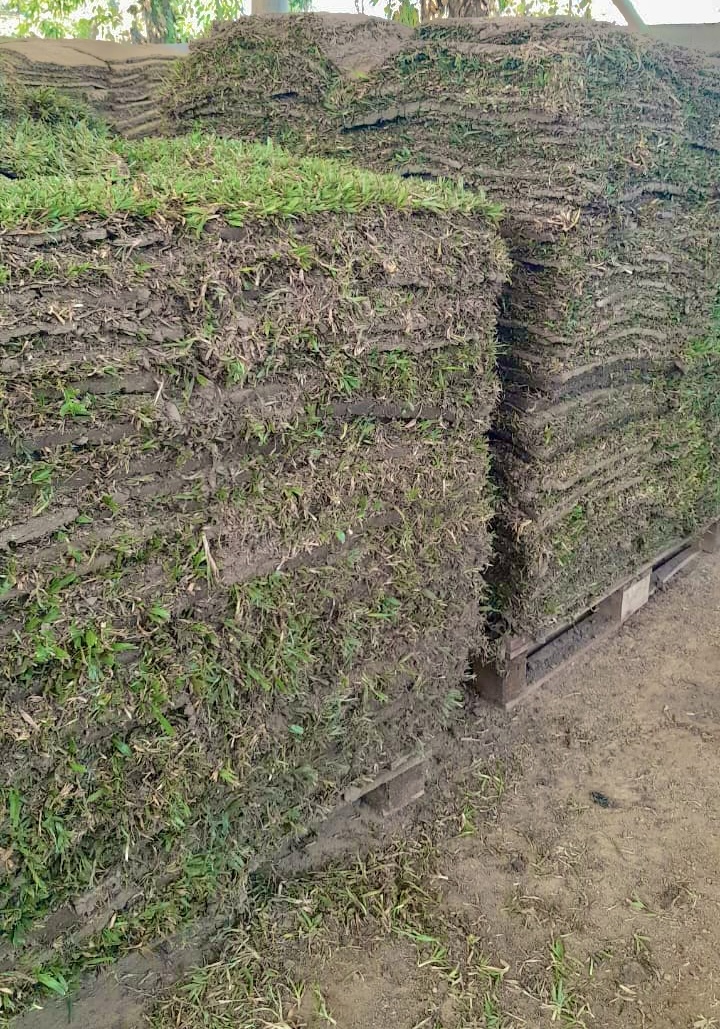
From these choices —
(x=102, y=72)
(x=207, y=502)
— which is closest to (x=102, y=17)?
(x=102, y=72)

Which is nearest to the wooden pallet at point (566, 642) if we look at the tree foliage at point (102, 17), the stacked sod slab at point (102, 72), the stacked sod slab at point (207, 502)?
the stacked sod slab at point (207, 502)

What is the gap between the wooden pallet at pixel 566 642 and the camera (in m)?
3.22

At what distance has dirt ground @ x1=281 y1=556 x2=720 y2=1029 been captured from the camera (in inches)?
81.7

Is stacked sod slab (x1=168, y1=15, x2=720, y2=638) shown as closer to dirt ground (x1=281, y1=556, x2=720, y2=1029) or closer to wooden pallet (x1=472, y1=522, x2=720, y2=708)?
wooden pallet (x1=472, y1=522, x2=720, y2=708)

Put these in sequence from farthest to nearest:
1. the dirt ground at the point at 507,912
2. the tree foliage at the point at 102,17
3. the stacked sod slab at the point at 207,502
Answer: the tree foliage at the point at 102,17 → the dirt ground at the point at 507,912 → the stacked sod slab at the point at 207,502

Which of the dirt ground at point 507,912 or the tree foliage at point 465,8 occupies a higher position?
the tree foliage at point 465,8

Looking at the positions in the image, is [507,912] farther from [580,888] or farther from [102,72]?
[102,72]

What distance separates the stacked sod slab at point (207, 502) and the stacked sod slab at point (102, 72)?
8.39 feet

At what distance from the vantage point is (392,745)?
101 inches

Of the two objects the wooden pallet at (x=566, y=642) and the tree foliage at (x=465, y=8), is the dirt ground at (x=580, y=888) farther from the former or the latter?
the tree foliage at (x=465, y=8)

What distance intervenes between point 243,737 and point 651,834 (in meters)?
1.51

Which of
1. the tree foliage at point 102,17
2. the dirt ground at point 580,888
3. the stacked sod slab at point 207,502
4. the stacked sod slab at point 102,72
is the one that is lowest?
the dirt ground at point 580,888

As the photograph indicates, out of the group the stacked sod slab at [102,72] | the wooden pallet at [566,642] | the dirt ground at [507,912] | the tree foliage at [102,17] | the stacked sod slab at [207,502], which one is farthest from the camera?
the tree foliage at [102,17]

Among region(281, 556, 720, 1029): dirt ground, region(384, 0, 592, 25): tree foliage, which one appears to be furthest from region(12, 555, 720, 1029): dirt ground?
region(384, 0, 592, 25): tree foliage
